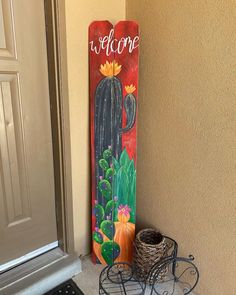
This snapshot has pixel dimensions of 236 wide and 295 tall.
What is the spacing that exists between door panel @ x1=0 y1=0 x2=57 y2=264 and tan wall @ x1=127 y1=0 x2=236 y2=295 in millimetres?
546

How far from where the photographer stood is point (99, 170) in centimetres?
149

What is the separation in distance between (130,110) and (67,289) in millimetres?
1070

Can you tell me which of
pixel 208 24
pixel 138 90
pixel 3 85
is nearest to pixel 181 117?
pixel 138 90

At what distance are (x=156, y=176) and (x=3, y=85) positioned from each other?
93cm

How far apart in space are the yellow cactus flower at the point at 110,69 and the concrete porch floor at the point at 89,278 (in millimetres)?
1166

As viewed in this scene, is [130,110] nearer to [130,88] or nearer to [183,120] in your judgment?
[130,88]

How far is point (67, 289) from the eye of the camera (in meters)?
1.43

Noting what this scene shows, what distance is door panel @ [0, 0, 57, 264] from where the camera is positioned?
118 cm

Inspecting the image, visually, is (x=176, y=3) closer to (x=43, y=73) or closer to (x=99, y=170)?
(x=43, y=73)

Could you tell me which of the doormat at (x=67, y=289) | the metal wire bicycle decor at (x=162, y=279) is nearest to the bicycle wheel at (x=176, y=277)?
the metal wire bicycle decor at (x=162, y=279)

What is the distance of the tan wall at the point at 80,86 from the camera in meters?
1.29

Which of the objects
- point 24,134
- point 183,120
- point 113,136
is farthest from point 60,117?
point 183,120

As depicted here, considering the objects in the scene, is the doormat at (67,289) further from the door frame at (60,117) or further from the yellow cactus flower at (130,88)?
the yellow cactus flower at (130,88)

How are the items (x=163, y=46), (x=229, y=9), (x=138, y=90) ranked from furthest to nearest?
1. (x=138, y=90)
2. (x=163, y=46)
3. (x=229, y=9)
